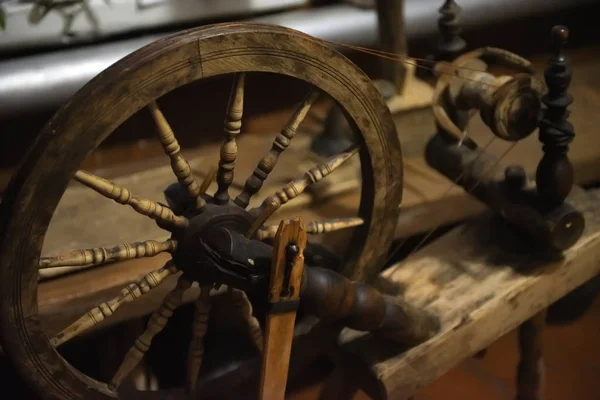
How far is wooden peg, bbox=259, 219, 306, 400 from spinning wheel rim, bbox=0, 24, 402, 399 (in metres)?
0.22

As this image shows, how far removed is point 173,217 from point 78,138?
0.60ft

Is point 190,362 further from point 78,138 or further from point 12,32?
point 12,32

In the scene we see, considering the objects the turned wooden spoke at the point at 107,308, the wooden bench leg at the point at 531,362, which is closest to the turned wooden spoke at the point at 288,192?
the turned wooden spoke at the point at 107,308

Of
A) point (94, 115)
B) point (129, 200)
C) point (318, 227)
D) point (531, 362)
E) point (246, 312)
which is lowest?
point (531, 362)

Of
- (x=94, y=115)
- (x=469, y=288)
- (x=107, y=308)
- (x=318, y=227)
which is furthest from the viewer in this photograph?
(x=469, y=288)

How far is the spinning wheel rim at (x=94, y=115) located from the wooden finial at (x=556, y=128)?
0.35 metres

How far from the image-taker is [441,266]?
4.34ft

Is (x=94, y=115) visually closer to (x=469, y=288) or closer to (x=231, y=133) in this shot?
(x=231, y=133)

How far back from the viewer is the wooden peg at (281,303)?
88 cm

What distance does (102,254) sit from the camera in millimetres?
910

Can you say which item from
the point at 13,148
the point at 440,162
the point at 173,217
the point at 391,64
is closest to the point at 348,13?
the point at 391,64

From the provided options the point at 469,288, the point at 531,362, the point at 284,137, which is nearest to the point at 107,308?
the point at 284,137

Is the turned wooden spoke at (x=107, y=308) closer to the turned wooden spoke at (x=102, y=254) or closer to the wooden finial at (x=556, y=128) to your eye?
the turned wooden spoke at (x=102, y=254)

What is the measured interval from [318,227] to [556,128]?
1.46 ft
